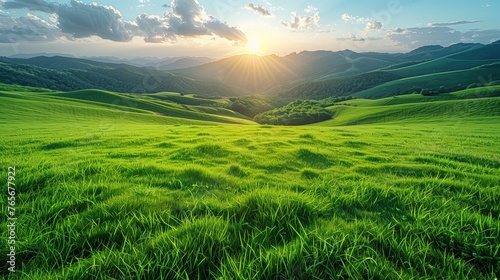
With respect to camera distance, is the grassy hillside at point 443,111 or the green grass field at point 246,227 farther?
the grassy hillside at point 443,111

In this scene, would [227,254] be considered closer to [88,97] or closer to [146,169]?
[146,169]

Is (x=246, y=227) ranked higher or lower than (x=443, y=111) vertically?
higher

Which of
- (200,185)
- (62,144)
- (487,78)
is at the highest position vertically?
(487,78)

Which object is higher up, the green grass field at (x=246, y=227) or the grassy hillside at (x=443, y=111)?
the green grass field at (x=246, y=227)

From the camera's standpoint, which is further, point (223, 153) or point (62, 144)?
point (62, 144)

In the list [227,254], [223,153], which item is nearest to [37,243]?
[227,254]

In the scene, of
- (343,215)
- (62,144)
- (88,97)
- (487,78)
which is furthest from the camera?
(487,78)

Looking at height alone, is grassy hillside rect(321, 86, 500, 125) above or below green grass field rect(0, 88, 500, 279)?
below

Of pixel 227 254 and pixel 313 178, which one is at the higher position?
pixel 227 254

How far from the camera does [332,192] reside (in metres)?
5.20

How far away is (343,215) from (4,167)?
9.36 metres

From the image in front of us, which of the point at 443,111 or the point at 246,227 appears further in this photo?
the point at 443,111

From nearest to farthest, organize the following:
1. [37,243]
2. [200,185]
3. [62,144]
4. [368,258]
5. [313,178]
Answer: [368,258] → [37,243] → [200,185] → [313,178] → [62,144]

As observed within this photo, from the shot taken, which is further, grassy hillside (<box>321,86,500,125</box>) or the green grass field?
grassy hillside (<box>321,86,500,125</box>)
